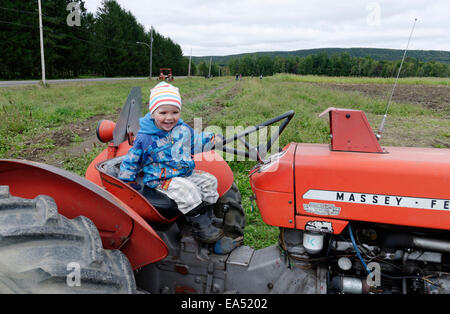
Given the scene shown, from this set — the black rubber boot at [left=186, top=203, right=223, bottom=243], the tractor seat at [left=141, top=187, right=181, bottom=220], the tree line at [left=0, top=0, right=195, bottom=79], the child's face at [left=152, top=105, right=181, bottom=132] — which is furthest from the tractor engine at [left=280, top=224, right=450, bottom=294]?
the tree line at [left=0, top=0, right=195, bottom=79]

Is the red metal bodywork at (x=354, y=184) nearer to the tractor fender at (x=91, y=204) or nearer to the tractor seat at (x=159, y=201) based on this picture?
the tractor seat at (x=159, y=201)

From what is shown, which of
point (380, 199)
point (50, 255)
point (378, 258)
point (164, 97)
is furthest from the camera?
point (164, 97)

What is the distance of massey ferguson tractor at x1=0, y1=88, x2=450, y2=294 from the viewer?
139 centimetres

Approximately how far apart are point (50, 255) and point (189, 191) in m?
0.74

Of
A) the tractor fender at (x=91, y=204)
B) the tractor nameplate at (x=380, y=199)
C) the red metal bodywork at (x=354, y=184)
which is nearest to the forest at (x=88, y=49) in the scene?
the red metal bodywork at (x=354, y=184)

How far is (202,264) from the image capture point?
190 centimetres

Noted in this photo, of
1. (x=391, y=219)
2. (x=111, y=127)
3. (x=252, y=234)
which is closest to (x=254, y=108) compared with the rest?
(x=252, y=234)

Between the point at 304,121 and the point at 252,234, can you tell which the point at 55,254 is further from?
the point at 304,121

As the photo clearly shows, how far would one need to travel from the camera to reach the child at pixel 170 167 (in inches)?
71.8

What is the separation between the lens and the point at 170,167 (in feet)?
6.35

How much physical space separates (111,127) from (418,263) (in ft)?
6.65

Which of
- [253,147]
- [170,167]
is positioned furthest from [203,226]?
[253,147]

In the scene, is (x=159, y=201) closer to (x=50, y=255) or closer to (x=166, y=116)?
(x=166, y=116)

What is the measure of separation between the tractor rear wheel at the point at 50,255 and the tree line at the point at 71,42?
17832 mm
